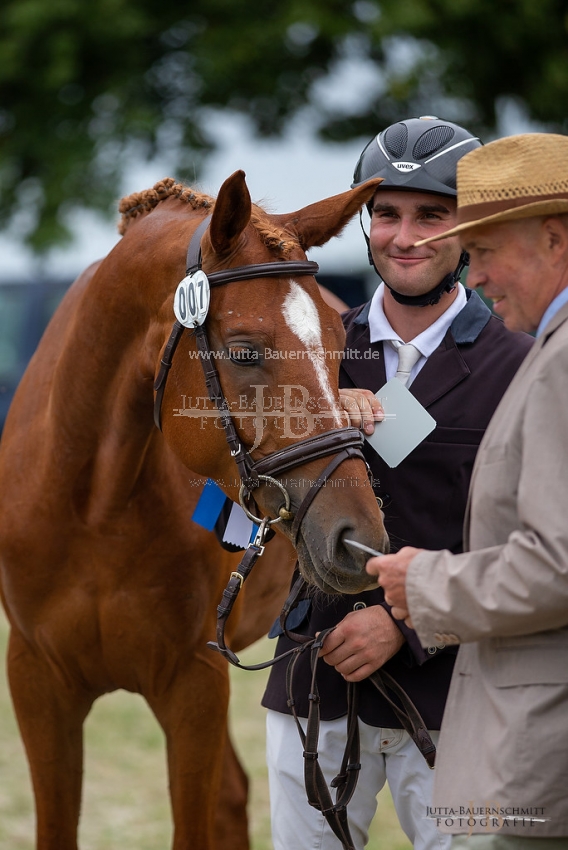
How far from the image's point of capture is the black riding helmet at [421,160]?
260cm

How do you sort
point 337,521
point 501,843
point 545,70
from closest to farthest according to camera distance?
point 501,843 < point 337,521 < point 545,70

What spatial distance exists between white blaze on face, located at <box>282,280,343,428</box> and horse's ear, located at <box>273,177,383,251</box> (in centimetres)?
22

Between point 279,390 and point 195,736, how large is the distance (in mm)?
1305

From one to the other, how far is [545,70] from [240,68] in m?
3.28

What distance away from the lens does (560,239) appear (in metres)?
1.85

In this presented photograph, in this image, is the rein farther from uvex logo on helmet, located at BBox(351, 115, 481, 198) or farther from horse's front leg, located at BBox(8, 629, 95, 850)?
horse's front leg, located at BBox(8, 629, 95, 850)

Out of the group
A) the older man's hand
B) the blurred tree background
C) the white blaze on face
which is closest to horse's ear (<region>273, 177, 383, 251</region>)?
the white blaze on face

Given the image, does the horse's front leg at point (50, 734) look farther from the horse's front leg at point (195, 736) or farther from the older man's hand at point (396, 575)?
the older man's hand at point (396, 575)

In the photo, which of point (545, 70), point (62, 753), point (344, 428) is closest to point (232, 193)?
point (344, 428)

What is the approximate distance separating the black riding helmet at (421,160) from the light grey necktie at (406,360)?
5.1 inches

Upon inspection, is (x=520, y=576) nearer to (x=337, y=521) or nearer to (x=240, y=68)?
(x=337, y=521)

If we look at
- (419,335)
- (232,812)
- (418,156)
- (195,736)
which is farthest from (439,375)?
(232,812)

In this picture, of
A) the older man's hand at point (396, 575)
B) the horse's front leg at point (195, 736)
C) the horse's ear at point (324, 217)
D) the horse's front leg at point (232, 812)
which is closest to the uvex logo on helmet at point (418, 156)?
the horse's ear at point (324, 217)

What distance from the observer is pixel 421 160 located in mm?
2646
